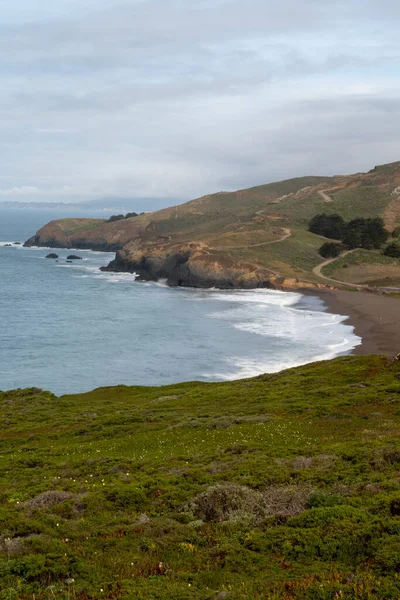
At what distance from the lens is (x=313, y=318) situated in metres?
72.9

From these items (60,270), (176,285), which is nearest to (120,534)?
(176,285)

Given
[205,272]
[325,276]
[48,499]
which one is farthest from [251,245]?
[48,499]

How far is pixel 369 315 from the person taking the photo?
2837 inches

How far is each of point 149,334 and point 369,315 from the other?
2767 cm

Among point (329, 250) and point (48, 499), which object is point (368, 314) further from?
point (48, 499)

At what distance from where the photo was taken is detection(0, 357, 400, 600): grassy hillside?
9.82m

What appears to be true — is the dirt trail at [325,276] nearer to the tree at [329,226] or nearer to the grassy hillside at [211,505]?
the tree at [329,226]

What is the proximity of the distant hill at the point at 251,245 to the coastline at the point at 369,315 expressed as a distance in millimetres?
12944

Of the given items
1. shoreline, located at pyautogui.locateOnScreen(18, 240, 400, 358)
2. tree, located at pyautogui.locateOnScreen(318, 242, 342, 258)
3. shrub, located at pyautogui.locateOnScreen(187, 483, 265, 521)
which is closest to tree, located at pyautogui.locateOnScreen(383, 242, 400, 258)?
tree, located at pyautogui.locateOnScreen(318, 242, 342, 258)

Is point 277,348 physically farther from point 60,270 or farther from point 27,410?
point 60,270

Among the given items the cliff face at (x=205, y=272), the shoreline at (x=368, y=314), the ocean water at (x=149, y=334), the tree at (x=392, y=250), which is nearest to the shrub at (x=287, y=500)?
the ocean water at (x=149, y=334)

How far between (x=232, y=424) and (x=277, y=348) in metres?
31.7

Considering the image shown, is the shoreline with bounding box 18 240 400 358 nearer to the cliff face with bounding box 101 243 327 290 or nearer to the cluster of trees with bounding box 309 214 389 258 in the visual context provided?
the cliff face with bounding box 101 243 327 290

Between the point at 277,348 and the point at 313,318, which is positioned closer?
the point at 277,348
